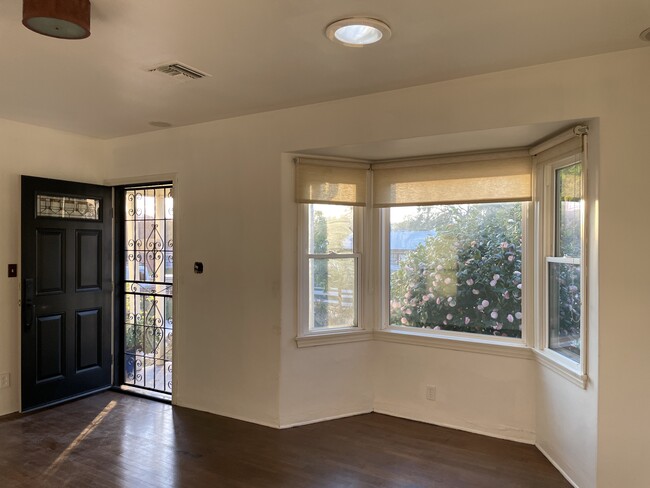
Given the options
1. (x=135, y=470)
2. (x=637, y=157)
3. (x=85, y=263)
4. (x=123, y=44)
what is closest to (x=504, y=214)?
(x=637, y=157)

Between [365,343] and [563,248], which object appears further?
[365,343]

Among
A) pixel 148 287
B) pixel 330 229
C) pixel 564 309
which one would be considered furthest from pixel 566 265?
pixel 148 287

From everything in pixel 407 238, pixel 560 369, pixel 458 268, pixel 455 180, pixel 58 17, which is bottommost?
pixel 560 369

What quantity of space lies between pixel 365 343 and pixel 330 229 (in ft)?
3.35

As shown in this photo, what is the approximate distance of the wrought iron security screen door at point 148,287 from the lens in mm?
4332

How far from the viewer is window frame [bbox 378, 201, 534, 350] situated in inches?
131

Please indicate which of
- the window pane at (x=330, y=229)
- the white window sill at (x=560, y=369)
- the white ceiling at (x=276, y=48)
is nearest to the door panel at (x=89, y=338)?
the white ceiling at (x=276, y=48)

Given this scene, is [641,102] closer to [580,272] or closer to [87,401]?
[580,272]

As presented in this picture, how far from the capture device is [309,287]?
3.76 meters

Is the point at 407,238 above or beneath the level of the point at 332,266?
above

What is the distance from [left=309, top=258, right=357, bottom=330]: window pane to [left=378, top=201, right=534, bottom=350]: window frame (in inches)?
10.2

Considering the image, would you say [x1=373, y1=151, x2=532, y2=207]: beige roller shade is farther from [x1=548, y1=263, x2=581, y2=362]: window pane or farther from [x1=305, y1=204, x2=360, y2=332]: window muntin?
[x1=548, y1=263, x2=581, y2=362]: window pane

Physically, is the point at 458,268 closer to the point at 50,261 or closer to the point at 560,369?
the point at 560,369

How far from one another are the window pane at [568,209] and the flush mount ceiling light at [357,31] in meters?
1.53
